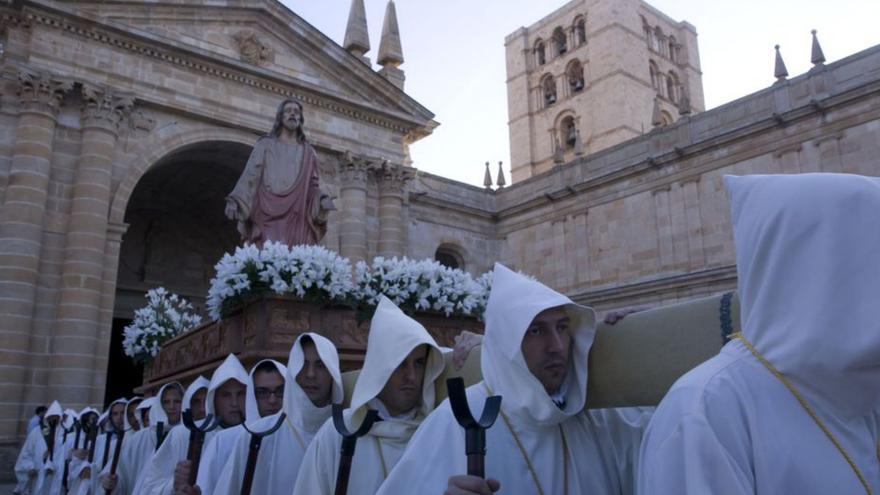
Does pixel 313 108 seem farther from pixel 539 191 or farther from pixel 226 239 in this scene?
pixel 539 191

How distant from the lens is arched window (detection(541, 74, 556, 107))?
41344mm

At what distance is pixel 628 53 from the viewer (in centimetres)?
3803

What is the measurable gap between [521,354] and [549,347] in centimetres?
12

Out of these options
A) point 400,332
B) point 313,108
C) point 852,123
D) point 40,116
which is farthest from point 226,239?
point 400,332

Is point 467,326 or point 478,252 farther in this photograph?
point 478,252

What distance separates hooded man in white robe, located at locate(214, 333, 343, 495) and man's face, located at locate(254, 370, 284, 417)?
51 cm

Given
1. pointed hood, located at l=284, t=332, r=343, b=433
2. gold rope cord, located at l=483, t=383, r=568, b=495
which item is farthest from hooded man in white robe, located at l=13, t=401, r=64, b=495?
gold rope cord, located at l=483, t=383, r=568, b=495

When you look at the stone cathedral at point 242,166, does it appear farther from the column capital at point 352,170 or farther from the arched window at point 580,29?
the arched window at point 580,29

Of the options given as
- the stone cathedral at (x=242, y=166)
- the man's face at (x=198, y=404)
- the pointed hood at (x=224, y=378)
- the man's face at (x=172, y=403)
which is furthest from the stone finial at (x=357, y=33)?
the pointed hood at (x=224, y=378)

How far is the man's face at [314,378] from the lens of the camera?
433 cm

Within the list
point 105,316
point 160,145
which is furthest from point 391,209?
point 105,316

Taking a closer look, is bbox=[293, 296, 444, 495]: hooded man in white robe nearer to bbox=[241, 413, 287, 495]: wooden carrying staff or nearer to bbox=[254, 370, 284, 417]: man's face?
bbox=[241, 413, 287, 495]: wooden carrying staff

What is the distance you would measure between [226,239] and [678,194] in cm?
1498

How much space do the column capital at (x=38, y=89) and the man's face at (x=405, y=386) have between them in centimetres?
1551
